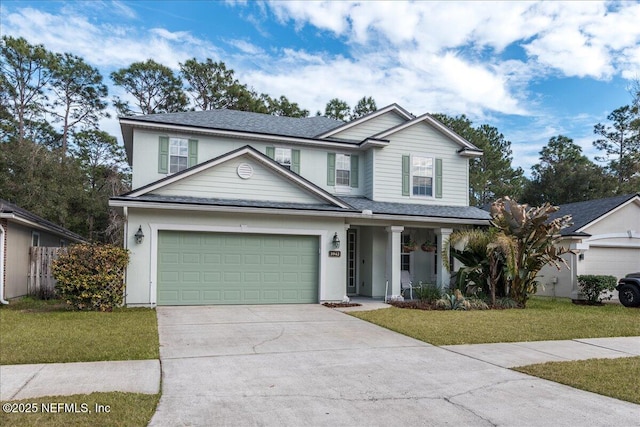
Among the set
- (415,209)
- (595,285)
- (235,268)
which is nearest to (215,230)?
(235,268)

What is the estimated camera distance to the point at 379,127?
18.5 meters

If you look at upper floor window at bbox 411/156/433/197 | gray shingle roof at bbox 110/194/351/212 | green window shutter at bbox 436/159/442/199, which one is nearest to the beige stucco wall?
gray shingle roof at bbox 110/194/351/212

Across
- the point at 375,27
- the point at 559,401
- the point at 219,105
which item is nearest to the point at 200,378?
the point at 559,401

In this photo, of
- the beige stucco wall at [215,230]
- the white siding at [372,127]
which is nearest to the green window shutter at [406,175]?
the white siding at [372,127]

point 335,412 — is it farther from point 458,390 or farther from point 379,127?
point 379,127

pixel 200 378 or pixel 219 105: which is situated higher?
pixel 219 105

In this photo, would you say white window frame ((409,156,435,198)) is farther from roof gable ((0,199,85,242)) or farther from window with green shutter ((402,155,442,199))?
roof gable ((0,199,85,242))

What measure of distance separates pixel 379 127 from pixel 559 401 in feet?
46.9

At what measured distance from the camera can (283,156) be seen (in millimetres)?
16891

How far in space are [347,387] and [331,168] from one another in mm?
12335

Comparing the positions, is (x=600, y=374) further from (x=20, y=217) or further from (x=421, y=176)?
(x=20, y=217)

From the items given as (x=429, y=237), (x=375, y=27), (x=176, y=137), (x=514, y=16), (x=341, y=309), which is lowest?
(x=341, y=309)

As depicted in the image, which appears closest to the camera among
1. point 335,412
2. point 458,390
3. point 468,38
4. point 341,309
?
point 335,412

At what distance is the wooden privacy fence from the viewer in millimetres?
15398
